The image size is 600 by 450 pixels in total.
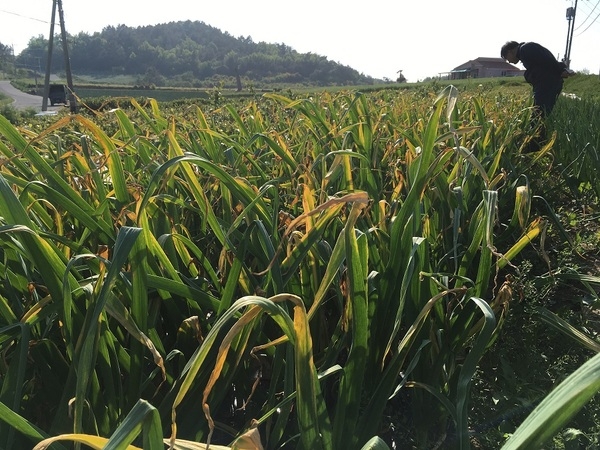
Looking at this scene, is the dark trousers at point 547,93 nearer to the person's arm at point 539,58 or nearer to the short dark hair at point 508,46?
the person's arm at point 539,58

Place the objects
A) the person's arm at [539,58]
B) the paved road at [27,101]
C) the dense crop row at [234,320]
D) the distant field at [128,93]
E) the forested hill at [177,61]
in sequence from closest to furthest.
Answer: the dense crop row at [234,320]
the person's arm at [539,58]
the distant field at [128,93]
the paved road at [27,101]
the forested hill at [177,61]

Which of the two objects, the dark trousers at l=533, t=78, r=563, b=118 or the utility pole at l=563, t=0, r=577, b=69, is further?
the utility pole at l=563, t=0, r=577, b=69

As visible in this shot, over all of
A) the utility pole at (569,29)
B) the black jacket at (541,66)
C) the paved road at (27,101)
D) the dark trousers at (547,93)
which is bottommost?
the dark trousers at (547,93)

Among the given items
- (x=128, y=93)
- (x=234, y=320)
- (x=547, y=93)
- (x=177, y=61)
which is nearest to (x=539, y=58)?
(x=547, y=93)

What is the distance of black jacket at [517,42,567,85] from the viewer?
15.9 feet

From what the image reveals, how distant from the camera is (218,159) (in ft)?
5.79

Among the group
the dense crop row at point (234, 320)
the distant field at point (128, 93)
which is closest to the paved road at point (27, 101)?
the distant field at point (128, 93)

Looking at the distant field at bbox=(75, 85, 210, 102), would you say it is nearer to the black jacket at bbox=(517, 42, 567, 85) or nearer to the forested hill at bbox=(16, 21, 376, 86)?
the black jacket at bbox=(517, 42, 567, 85)

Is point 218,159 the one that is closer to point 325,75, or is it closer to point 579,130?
point 579,130

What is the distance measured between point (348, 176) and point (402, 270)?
336 mm

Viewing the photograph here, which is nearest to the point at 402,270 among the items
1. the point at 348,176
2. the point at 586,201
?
the point at 348,176

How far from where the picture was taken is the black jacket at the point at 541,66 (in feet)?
15.9

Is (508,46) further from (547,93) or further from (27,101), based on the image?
(27,101)

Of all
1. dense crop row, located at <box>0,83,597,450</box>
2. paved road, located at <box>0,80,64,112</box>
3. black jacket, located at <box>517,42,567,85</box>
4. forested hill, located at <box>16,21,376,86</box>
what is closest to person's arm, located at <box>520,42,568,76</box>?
black jacket, located at <box>517,42,567,85</box>
